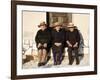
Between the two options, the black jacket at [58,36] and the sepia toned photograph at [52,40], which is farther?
the black jacket at [58,36]

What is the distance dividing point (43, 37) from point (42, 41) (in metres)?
0.04

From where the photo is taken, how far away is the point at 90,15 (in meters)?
2.00

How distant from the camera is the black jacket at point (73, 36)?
1932 millimetres

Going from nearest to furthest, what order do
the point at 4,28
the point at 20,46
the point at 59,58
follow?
the point at 4,28 → the point at 20,46 → the point at 59,58

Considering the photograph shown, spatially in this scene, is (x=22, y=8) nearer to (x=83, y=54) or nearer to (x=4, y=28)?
(x=4, y=28)

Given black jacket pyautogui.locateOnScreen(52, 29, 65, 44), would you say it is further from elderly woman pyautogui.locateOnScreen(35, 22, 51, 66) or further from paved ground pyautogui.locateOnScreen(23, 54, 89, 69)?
paved ground pyautogui.locateOnScreen(23, 54, 89, 69)

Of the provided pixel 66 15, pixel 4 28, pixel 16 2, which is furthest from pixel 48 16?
pixel 4 28

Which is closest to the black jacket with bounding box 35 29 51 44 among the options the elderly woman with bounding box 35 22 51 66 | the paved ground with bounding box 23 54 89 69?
the elderly woman with bounding box 35 22 51 66

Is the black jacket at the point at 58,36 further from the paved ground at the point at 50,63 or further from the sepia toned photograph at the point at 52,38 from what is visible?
the paved ground at the point at 50,63

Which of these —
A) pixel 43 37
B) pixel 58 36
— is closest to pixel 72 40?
pixel 58 36

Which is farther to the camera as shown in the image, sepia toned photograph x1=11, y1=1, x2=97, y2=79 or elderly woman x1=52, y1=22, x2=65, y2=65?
elderly woman x1=52, y1=22, x2=65, y2=65

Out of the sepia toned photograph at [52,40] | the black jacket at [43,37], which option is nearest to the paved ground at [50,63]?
the sepia toned photograph at [52,40]

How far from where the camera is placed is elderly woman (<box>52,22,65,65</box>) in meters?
1.89

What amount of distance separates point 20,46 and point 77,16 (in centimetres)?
61
